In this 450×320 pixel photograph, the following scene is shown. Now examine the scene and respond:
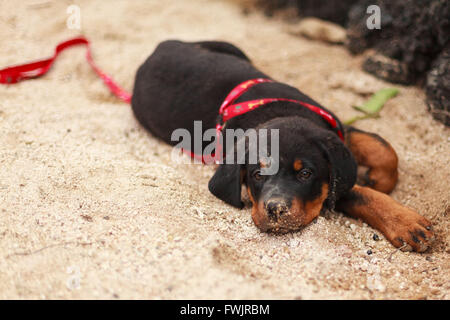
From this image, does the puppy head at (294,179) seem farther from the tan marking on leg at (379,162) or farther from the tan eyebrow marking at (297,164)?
the tan marking on leg at (379,162)

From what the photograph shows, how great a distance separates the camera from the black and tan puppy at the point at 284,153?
3287 mm

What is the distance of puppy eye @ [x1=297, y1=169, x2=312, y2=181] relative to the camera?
3316 millimetres

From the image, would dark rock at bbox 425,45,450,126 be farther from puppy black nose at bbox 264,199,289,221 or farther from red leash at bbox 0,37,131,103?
red leash at bbox 0,37,131,103

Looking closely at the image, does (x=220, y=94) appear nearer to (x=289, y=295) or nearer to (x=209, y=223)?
(x=209, y=223)

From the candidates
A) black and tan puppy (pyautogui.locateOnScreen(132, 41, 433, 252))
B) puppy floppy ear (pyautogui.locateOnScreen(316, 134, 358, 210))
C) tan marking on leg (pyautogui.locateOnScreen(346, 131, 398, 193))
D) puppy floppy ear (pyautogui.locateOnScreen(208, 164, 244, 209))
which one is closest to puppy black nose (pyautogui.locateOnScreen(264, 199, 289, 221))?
black and tan puppy (pyautogui.locateOnScreen(132, 41, 433, 252))

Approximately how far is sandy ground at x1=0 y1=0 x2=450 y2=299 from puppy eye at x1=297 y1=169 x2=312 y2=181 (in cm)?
38

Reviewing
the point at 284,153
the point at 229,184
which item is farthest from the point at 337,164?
the point at 229,184

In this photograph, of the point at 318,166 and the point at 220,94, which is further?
the point at 220,94

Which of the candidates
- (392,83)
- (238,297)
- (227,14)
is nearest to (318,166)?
(238,297)

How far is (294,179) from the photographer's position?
330 centimetres

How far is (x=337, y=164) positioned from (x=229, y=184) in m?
0.86

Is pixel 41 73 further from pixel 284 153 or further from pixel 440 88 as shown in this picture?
pixel 440 88

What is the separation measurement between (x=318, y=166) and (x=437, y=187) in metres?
1.41

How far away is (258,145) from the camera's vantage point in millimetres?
3447
